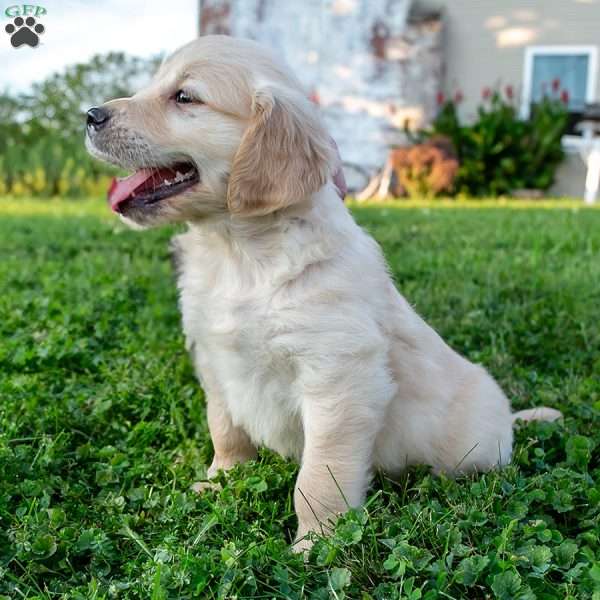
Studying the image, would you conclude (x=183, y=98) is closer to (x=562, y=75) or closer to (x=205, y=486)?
(x=205, y=486)

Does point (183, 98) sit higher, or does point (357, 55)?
point (357, 55)

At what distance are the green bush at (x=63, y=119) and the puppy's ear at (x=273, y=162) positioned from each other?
34.4 ft

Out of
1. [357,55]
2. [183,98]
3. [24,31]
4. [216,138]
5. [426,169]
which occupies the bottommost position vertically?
[426,169]

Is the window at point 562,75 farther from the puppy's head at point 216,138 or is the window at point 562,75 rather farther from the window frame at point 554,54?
the puppy's head at point 216,138

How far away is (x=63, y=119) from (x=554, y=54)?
862cm

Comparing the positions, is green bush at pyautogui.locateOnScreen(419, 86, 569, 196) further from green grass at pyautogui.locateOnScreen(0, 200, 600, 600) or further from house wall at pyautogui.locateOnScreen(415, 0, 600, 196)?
green grass at pyautogui.locateOnScreen(0, 200, 600, 600)

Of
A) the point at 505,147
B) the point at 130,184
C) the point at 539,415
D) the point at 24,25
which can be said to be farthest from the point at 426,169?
the point at 130,184

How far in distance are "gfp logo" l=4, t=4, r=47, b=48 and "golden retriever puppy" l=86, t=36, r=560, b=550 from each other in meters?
2.25

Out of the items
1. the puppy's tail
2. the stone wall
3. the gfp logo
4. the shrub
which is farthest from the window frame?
the puppy's tail

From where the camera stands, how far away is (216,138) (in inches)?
80.6

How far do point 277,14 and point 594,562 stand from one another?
12.5 meters

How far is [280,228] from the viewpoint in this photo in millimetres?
2096

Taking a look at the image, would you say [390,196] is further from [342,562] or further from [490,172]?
[342,562]

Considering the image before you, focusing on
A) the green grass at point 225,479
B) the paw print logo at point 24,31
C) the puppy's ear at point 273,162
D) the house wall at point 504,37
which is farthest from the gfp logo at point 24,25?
the house wall at point 504,37
